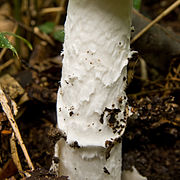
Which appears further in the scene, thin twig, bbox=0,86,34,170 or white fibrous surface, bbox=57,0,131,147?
thin twig, bbox=0,86,34,170

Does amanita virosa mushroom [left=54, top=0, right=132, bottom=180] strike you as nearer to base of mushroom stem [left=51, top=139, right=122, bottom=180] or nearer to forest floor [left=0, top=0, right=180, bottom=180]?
base of mushroom stem [left=51, top=139, right=122, bottom=180]

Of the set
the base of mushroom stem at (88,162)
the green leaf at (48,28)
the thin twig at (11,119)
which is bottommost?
the base of mushroom stem at (88,162)

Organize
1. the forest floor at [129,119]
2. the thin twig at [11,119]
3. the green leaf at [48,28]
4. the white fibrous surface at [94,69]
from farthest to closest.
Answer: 1. the green leaf at [48,28]
2. the forest floor at [129,119]
3. the thin twig at [11,119]
4. the white fibrous surface at [94,69]

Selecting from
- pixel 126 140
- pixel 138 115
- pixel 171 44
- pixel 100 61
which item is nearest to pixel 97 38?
pixel 100 61

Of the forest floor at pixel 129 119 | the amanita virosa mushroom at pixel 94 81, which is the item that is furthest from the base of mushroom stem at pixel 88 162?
the forest floor at pixel 129 119

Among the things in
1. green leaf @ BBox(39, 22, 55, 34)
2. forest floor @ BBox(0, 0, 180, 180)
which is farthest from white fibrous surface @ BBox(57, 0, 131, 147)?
green leaf @ BBox(39, 22, 55, 34)

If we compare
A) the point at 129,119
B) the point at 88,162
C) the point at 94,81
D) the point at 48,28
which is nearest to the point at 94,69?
the point at 94,81

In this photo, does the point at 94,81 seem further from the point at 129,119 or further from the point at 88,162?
the point at 129,119

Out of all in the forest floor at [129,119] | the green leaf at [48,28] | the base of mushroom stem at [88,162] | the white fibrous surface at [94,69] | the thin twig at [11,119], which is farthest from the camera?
the green leaf at [48,28]

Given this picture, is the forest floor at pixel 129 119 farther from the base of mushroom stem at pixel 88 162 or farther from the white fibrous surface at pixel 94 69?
the white fibrous surface at pixel 94 69
